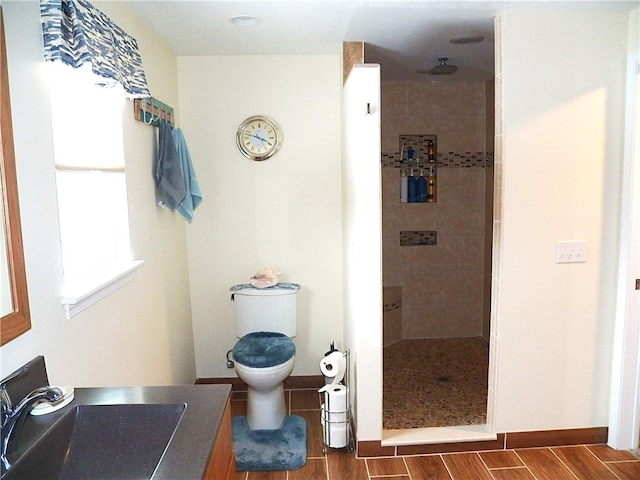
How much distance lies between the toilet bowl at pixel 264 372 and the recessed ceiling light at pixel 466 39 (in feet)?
7.02

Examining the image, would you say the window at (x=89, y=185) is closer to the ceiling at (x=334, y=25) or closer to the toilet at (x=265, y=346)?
the ceiling at (x=334, y=25)

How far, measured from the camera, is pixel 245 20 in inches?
101

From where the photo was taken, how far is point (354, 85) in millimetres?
2564

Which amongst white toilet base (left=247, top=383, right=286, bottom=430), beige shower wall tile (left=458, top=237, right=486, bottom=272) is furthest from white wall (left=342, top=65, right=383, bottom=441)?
beige shower wall tile (left=458, top=237, right=486, bottom=272)

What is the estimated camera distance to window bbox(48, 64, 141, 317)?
5.90 feet

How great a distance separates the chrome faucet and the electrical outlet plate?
2.43 m

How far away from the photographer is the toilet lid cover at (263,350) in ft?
9.30

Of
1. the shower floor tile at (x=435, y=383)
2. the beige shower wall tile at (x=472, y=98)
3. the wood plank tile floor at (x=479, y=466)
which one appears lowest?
the wood plank tile floor at (x=479, y=466)

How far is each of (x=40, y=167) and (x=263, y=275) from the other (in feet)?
6.41

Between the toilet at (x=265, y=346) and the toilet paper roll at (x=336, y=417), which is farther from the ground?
the toilet at (x=265, y=346)

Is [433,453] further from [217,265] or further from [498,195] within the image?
[217,265]

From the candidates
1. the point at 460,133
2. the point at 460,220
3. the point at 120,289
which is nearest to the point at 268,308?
the point at 120,289

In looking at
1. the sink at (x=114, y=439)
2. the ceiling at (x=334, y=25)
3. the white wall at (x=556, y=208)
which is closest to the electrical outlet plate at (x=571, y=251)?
the white wall at (x=556, y=208)

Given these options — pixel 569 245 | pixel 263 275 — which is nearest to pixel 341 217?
pixel 263 275
